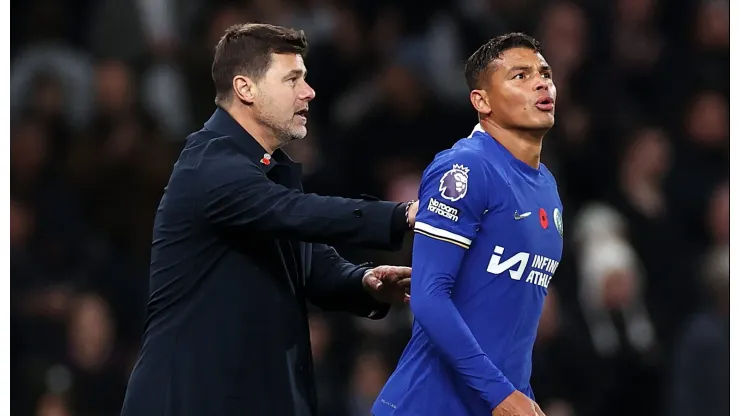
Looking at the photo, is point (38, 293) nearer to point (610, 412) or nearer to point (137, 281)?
point (137, 281)

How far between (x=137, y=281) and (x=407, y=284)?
400 centimetres

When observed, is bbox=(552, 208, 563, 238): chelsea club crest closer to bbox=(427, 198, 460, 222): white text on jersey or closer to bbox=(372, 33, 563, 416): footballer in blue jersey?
bbox=(372, 33, 563, 416): footballer in blue jersey

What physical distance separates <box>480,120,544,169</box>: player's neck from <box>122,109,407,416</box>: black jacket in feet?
1.39

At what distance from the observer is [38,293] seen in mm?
8820

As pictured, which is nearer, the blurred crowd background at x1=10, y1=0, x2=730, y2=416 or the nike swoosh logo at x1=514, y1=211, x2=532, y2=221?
the nike swoosh logo at x1=514, y1=211, x2=532, y2=221

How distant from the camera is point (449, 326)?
14.6 feet

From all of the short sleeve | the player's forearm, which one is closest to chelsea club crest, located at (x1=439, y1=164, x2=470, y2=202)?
the short sleeve

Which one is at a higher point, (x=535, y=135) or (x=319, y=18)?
(x=535, y=135)

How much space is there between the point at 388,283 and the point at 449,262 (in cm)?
72

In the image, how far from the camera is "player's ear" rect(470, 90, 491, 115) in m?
4.87

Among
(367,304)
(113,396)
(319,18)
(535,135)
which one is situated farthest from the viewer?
(319,18)

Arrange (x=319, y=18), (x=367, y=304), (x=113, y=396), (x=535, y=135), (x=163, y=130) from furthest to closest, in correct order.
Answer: (x=319, y=18) < (x=163, y=130) < (x=113, y=396) < (x=367, y=304) < (x=535, y=135)

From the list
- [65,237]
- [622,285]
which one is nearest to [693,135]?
[622,285]

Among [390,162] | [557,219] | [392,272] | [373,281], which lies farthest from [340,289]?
[390,162]
